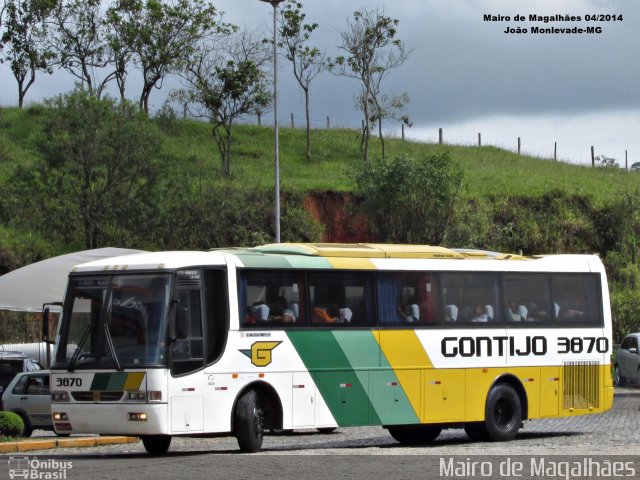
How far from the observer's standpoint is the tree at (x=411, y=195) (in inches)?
1770

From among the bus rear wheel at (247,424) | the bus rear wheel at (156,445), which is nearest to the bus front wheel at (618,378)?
the bus rear wheel at (247,424)

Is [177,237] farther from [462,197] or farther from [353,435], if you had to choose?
[353,435]

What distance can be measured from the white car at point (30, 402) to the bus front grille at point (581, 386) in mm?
10559

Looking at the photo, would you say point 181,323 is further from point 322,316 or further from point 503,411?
point 503,411

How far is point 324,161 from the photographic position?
228 ft

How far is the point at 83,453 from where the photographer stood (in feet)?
63.2

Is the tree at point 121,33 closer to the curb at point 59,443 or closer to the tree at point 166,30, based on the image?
the tree at point 166,30

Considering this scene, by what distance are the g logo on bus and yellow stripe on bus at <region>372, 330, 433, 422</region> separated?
2202 millimetres

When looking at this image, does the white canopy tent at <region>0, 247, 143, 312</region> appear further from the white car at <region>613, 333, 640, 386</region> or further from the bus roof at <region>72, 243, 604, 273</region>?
the white car at <region>613, 333, 640, 386</region>

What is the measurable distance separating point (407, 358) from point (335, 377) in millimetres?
1564

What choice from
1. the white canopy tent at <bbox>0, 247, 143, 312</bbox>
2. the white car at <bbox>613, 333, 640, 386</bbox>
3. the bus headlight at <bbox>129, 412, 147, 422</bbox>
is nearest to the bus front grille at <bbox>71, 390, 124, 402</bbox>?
the bus headlight at <bbox>129, 412, 147, 422</bbox>

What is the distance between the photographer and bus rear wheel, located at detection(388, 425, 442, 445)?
21172 mm

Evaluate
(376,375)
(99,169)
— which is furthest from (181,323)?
(99,169)

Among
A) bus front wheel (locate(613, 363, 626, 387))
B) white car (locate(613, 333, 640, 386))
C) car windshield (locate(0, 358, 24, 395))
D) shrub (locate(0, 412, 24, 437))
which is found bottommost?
bus front wheel (locate(613, 363, 626, 387))
